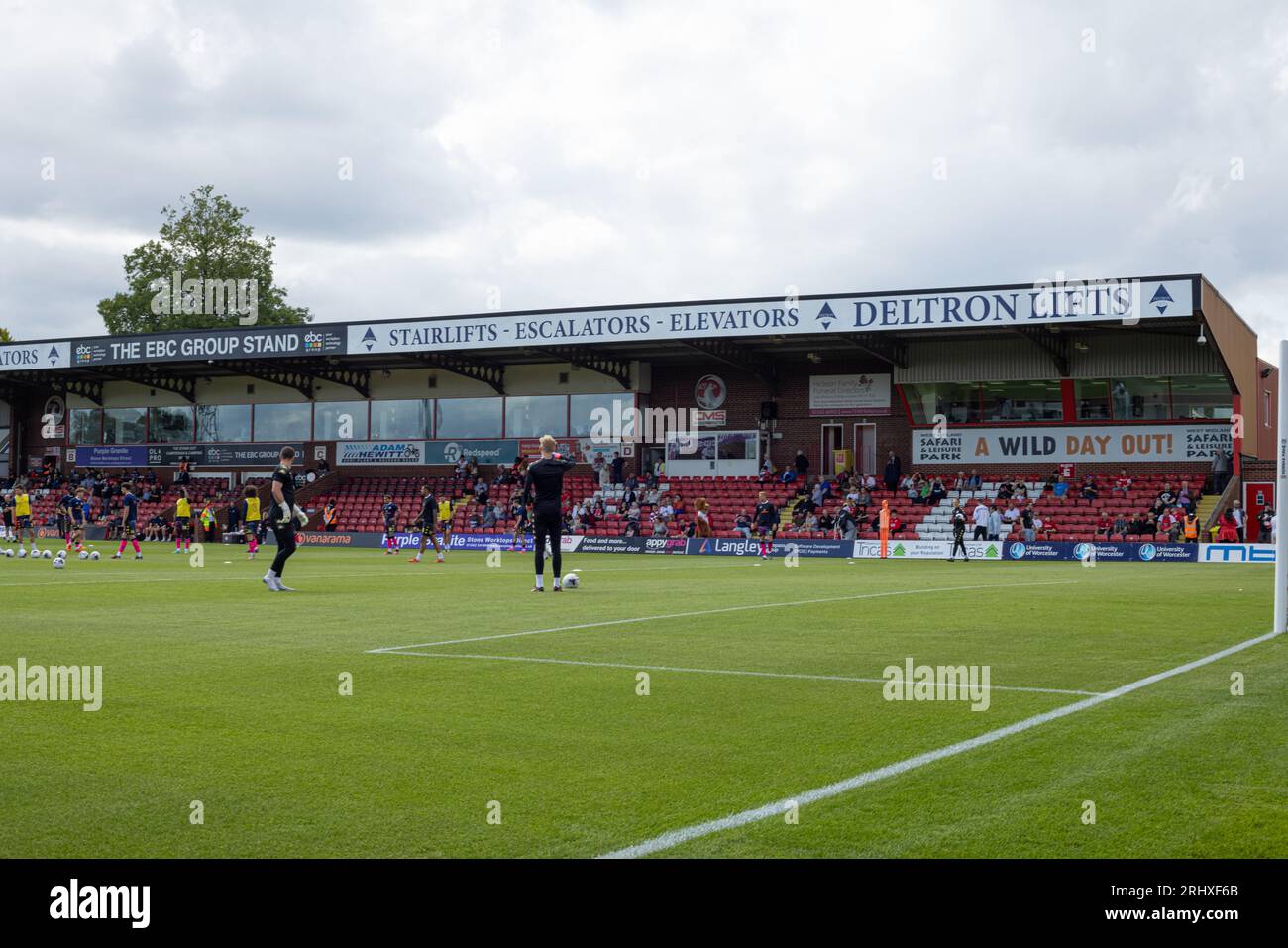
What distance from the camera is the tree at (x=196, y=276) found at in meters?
80.8

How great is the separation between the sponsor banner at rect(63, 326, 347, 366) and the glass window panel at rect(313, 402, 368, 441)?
242 inches

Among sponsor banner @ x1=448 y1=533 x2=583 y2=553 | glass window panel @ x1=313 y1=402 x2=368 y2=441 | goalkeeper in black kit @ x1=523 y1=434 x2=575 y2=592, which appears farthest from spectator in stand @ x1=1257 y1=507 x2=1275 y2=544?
glass window panel @ x1=313 y1=402 x2=368 y2=441

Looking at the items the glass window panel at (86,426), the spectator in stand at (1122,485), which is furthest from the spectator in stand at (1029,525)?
the glass window panel at (86,426)

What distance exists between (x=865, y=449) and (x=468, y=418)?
1894 cm

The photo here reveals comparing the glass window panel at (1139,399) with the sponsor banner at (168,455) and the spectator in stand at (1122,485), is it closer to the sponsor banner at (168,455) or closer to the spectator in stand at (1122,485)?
the spectator in stand at (1122,485)

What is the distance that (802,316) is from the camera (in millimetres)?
47219

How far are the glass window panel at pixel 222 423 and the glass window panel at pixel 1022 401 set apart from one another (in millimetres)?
36936

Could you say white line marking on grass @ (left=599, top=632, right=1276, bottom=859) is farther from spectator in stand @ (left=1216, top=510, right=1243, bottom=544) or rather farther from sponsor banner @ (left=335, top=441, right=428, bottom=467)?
sponsor banner @ (left=335, top=441, right=428, bottom=467)

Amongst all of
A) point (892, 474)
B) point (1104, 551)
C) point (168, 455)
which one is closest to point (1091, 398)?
point (892, 474)

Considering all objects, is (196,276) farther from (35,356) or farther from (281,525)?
(281,525)

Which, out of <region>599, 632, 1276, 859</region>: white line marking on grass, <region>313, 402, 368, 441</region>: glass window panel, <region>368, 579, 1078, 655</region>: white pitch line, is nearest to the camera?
<region>599, 632, 1276, 859</region>: white line marking on grass

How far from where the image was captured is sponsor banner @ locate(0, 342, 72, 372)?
6181 cm

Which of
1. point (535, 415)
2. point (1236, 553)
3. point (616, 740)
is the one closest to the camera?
point (616, 740)

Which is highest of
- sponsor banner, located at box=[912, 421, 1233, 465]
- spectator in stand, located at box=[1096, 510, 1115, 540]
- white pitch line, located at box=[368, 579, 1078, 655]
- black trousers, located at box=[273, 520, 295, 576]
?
sponsor banner, located at box=[912, 421, 1233, 465]
